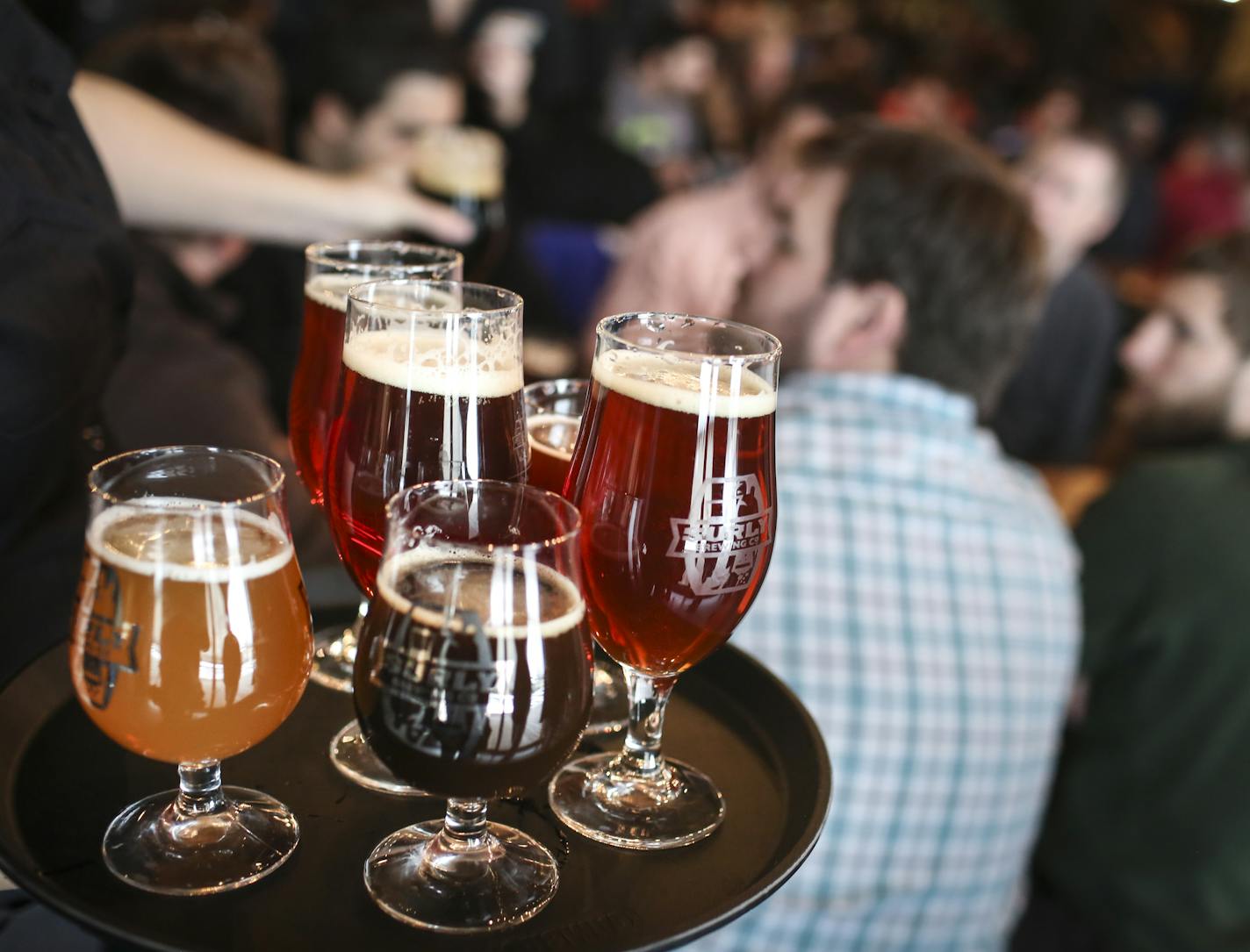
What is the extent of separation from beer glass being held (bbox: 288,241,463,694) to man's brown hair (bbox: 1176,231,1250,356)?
233cm

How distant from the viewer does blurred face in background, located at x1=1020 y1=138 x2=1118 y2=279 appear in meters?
4.32

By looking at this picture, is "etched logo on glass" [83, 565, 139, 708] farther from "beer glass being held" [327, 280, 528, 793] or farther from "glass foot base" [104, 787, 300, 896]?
"beer glass being held" [327, 280, 528, 793]

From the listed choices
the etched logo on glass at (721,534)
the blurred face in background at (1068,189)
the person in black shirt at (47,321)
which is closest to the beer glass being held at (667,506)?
the etched logo on glass at (721,534)

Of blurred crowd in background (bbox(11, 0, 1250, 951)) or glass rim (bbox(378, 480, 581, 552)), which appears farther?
blurred crowd in background (bbox(11, 0, 1250, 951))

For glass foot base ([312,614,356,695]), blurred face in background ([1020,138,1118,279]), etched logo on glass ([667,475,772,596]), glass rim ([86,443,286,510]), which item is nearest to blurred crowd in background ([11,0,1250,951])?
glass foot base ([312,614,356,695])

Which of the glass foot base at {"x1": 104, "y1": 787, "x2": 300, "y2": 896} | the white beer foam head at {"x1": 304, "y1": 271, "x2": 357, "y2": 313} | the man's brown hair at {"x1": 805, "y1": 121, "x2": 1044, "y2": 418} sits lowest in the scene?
the glass foot base at {"x1": 104, "y1": 787, "x2": 300, "y2": 896}

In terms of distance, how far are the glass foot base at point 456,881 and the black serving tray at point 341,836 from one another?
0.01 metres

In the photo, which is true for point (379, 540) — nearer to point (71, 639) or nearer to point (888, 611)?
point (71, 639)

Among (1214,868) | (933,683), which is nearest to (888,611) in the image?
(933,683)

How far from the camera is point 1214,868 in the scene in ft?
6.55

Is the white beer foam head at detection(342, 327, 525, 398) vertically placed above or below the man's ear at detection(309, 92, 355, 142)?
above

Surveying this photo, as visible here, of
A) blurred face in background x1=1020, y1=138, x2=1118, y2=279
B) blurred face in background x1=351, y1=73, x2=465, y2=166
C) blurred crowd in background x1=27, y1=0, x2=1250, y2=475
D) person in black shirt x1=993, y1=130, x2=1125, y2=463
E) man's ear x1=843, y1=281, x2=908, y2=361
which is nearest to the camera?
man's ear x1=843, y1=281, x2=908, y2=361

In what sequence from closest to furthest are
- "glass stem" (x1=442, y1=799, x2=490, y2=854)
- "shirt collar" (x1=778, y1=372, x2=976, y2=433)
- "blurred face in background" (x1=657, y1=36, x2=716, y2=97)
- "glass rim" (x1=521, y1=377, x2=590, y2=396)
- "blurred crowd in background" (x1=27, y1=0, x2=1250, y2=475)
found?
"glass stem" (x1=442, y1=799, x2=490, y2=854) → "glass rim" (x1=521, y1=377, x2=590, y2=396) → "shirt collar" (x1=778, y1=372, x2=976, y2=433) → "blurred crowd in background" (x1=27, y1=0, x2=1250, y2=475) → "blurred face in background" (x1=657, y1=36, x2=716, y2=97)

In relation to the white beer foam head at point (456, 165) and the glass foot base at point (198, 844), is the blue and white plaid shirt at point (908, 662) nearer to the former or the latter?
the white beer foam head at point (456, 165)
